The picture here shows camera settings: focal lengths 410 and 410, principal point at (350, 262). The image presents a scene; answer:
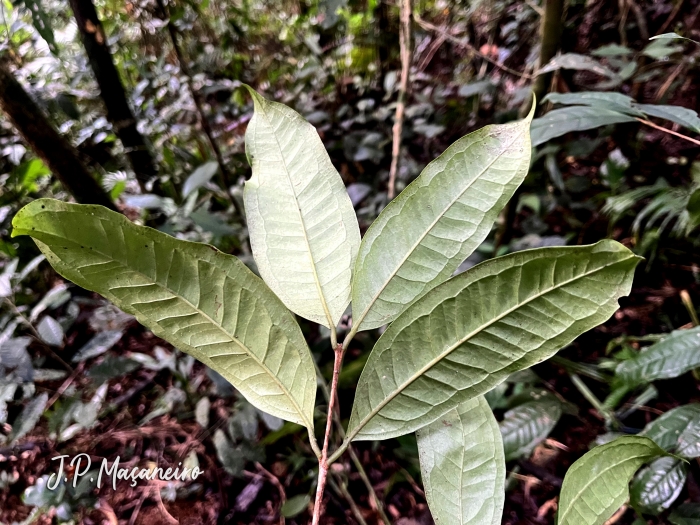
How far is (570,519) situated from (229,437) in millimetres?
792

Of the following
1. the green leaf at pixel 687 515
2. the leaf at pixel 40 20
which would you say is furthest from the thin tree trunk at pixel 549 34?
the leaf at pixel 40 20

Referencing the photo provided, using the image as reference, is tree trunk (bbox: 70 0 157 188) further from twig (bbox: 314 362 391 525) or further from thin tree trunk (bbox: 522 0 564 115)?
thin tree trunk (bbox: 522 0 564 115)

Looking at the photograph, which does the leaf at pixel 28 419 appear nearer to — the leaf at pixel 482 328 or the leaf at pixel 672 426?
the leaf at pixel 482 328

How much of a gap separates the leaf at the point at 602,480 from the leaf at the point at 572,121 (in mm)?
394

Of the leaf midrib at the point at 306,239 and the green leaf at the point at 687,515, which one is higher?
the leaf midrib at the point at 306,239

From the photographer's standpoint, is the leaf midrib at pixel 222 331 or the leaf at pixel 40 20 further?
the leaf at pixel 40 20

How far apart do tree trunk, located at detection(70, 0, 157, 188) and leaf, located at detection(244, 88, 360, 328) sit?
116 centimetres

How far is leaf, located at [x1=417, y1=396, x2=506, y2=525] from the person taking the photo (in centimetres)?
30

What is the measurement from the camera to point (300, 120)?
0.32m

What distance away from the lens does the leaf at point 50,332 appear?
89 centimetres

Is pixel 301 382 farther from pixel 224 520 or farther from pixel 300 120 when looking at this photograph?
pixel 224 520

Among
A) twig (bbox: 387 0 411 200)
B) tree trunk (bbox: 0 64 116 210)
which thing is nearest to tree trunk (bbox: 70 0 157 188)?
tree trunk (bbox: 0 64 116 210)

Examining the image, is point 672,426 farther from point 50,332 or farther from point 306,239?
point 50,332

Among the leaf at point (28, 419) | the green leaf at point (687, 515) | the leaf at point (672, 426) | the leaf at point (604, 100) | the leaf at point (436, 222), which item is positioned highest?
the leaf at point (436, 222)
